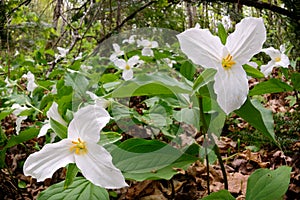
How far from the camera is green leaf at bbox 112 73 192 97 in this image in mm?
604

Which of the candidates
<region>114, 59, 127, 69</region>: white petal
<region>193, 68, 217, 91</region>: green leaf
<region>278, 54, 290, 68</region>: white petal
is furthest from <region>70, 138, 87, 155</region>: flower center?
<region>278, 54, 290, 68</region>: white petal

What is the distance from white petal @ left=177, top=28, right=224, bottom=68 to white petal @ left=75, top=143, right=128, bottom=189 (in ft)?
0.81

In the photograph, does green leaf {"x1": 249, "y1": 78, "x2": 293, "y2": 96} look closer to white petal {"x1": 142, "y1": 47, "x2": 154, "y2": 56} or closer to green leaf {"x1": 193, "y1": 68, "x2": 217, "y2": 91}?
green leaf {"x1": 193, "y1": 68, "x2": 217, "y2": 91}

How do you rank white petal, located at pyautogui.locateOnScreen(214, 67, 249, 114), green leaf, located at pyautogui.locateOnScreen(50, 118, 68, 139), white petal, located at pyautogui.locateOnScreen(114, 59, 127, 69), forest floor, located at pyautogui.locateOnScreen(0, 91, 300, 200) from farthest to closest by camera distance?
white petal, located at pyautogui.locateOnScreen(114, 59, 127, 69) → forest floor, located at pyautogui.locateOnScreen(0, 91, 300, 200) → green leaf, located at pyautogui.locateOnScreen(50, 118, 68, 139) → white petal, located at pyautogui.locateOnScreen(214, 67, 249, 114)

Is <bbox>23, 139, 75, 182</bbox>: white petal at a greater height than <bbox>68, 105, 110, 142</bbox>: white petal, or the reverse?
<bbox>68, 105, 110, 142</bbox>: white petal

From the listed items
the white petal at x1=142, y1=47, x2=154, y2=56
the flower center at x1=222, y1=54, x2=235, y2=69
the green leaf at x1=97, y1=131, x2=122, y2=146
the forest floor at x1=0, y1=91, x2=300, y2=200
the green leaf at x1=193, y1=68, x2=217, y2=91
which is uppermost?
the flower center at x1=222, y1=54, x2=235, y2=69

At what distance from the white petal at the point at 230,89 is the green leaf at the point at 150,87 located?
62mm

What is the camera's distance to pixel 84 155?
2.09 feet

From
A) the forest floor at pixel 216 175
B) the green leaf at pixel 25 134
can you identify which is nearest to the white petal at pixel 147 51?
the forest floor at pixel 216 175

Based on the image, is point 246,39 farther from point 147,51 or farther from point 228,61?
point 147,51

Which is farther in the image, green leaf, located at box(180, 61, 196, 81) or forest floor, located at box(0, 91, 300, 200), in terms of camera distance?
forest floor, located at box(0, 91, 300, 200)

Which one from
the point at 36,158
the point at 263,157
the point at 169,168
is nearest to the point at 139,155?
the point at 169,168

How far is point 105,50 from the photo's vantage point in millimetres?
A: 2932

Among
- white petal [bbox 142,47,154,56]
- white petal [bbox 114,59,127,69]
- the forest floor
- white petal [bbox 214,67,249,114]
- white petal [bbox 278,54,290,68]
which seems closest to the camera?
white petal [bbox 214,67,249,114]
